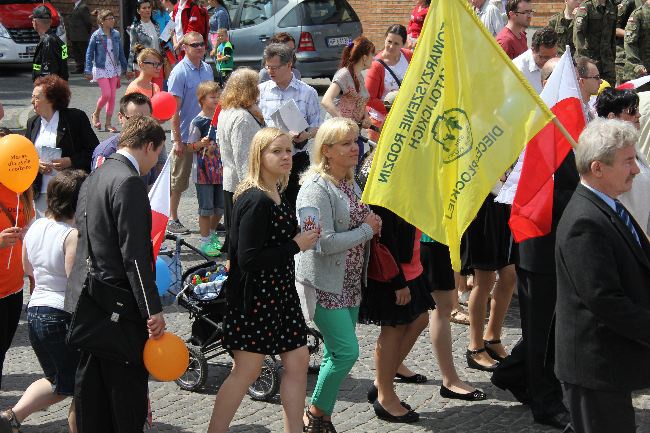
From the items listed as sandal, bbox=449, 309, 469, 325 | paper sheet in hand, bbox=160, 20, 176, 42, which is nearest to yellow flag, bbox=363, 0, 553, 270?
sandal, bbox=449, 309, 469, 325

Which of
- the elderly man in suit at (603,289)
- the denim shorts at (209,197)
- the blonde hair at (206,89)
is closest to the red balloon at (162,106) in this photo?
the blonde hair at (206,89)

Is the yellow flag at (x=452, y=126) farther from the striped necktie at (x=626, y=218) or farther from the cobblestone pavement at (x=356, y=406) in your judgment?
the cobblestone pavement at (x=356, y=406)

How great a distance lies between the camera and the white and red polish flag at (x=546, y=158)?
5.54 meters

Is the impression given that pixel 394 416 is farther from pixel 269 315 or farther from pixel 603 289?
pixel 603 289

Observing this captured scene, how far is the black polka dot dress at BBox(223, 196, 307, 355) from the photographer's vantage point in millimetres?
5656

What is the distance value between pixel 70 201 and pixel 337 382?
1.70 m

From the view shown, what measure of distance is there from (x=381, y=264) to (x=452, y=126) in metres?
1.19

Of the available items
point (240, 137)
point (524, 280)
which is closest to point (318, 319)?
point (524, 280)

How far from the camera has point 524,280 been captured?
6.35m

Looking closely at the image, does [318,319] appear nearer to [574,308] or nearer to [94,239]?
[94,239]

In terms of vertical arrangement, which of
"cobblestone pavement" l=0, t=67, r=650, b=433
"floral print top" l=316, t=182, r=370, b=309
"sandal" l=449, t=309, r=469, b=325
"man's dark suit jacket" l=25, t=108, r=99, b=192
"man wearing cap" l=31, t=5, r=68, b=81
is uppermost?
"man wearing cap" l=31, t=5, r=68, b=81

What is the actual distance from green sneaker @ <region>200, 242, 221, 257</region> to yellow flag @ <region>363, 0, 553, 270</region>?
4.86 m

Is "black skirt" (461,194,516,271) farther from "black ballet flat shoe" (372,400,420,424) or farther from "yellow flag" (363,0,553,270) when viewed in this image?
"yellow flag" (363,0,553,270)

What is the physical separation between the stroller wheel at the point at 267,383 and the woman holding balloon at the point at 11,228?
1.45 m
